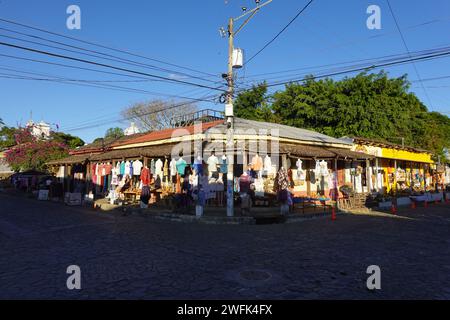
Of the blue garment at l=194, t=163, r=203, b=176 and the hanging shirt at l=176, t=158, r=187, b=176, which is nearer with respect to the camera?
the blue garment at l=194, t=163, r=203, b=176

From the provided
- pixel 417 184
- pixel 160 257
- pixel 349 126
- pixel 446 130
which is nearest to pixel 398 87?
pixel 349 126

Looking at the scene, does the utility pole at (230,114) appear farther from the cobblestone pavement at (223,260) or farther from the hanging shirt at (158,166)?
the hanging shirt at (158,166)

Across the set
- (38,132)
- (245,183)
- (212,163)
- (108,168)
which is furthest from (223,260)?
(38,132)

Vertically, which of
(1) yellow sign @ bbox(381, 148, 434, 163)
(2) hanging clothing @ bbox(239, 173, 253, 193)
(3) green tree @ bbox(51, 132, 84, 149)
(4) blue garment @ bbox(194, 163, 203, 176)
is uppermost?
(3) green tree @ bbox(51, 132, 84, 149)

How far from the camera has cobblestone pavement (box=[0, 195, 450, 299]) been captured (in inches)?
191

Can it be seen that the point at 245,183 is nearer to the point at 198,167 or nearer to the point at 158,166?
the point at 198,167

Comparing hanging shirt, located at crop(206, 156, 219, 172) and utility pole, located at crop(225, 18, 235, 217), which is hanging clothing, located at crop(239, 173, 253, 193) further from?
hanging shirt, located at crop(206, 156, 219, 172)

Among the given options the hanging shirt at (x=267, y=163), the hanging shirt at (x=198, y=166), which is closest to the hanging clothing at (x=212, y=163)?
the hanging shirt at (x=198, y=166)

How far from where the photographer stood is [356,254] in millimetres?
7121

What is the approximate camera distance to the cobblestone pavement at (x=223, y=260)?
15.9 ft

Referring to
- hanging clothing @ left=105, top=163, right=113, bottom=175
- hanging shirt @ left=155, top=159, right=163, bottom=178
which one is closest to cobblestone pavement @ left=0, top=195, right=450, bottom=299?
hanging shirt @ left=155, top=159, right=163, bottom=178

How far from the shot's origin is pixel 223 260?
21.7 ft
